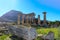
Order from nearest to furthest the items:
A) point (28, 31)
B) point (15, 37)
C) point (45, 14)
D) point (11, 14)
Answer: point (28, 31), point (15, 37), point (45, 14), point (11, 14)

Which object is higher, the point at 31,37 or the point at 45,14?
the point at 45,14

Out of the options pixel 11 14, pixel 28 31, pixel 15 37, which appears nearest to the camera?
pixel 28 31

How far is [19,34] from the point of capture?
18609 mm

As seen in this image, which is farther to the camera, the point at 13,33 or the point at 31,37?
the point at 13,33

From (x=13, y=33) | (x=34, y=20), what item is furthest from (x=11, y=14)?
(x=13, y=33)

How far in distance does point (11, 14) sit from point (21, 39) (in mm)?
43221

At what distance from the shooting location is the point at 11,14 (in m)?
61.3

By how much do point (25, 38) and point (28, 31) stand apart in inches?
30.5

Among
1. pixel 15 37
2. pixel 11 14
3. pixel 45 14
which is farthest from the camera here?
pixel 11 14

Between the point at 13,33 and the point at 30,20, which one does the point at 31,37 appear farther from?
the point at 30,20

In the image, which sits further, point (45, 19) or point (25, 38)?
point (45, 19)

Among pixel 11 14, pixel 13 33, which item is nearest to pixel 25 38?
pixel 13 33

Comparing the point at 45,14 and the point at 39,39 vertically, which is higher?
the point at 45,14

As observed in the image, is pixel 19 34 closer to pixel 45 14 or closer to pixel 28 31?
pixel 28 31
